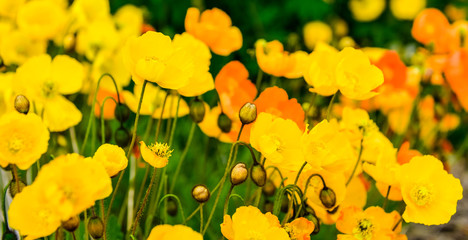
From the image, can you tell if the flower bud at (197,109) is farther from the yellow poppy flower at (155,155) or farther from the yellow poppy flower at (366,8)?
the yellow poppy flower at (366,8)

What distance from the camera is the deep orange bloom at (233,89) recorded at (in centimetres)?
120

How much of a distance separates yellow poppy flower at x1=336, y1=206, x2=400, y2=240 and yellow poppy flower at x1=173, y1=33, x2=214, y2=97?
323 mm

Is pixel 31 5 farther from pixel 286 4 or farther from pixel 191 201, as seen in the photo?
pixel 286 4

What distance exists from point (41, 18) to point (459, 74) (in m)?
1.01

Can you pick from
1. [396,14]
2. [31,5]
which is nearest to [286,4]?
[396,14]

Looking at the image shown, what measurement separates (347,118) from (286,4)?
4.35ft

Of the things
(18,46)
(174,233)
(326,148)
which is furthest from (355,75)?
(18,46)

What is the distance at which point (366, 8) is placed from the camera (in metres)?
2.71

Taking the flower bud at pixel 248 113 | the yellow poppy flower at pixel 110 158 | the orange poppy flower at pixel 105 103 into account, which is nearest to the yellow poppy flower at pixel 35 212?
the yellow poppy flower at pixel 110 158

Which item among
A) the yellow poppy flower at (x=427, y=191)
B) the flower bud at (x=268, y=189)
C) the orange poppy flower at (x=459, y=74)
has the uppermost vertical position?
the yellow poppy flower at (x=427, y=191)

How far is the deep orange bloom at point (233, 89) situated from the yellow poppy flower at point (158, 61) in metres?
0.18

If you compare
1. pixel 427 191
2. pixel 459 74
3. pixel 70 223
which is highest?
pixel 70 223

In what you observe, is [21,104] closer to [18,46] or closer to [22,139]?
[22,139]

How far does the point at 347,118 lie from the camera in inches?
51.1
